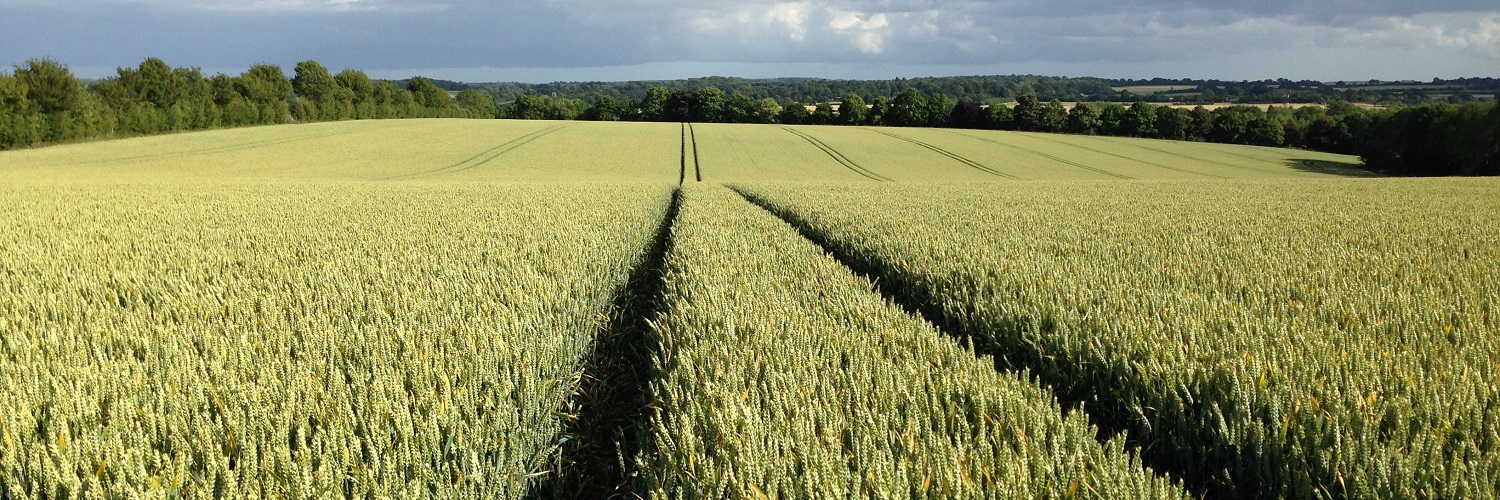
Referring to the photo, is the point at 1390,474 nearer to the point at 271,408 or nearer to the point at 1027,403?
the point at 1027,403

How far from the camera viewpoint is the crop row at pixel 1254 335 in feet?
8.81

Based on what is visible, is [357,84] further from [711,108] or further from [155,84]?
[711,108]

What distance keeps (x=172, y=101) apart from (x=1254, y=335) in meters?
78.3

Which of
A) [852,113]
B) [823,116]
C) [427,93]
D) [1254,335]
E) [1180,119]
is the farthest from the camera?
[427,93]

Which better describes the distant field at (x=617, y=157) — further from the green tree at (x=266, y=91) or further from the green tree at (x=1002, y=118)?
the green tree at (x=1002, y=118)

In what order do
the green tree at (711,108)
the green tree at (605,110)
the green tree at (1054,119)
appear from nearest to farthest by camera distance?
the green tree at (1054,119) → the green tree at (711,108) → the green tree at (605,110)

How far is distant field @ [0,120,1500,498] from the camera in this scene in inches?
94.0

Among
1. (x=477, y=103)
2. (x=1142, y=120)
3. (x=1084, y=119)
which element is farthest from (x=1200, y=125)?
(x=477, y=103)

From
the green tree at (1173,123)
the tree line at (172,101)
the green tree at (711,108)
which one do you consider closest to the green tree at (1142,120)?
the green tree at (1173,123)

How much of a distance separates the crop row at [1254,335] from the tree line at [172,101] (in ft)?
190

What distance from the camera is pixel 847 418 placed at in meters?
2.91

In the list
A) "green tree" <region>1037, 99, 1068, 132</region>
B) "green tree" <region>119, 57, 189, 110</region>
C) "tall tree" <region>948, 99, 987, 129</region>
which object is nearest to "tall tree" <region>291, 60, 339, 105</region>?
"green tree" <region>119, 57, 189, 110</region>

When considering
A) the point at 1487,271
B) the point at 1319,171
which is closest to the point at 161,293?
the point at 1487,271

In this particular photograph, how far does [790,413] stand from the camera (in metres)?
2.91
